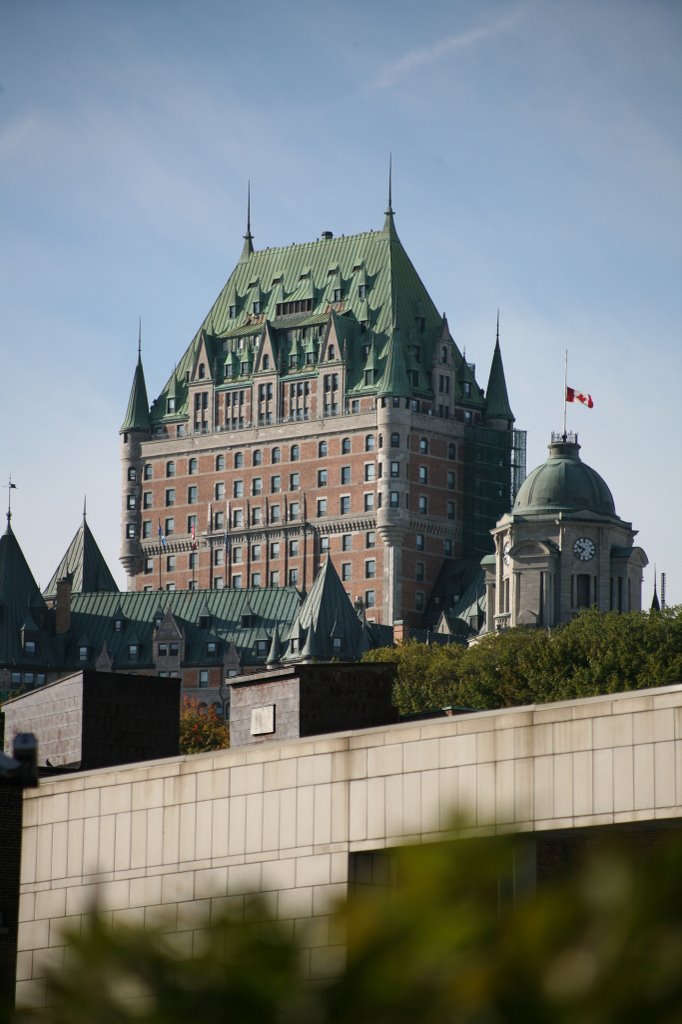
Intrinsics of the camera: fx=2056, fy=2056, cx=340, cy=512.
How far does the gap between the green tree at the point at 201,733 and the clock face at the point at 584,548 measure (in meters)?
37.7

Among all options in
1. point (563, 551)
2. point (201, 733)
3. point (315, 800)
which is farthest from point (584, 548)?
point (315, 800)

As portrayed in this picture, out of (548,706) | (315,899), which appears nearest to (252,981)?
(548,706)

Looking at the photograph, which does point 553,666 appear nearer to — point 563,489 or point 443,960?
point 563,489

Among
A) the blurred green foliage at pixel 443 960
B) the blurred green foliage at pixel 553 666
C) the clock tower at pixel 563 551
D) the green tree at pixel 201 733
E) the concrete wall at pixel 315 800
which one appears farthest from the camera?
the clock tower at pixel 563 551

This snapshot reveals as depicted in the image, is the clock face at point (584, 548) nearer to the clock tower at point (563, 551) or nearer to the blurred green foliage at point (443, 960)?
the clock tower at point (563, 551)

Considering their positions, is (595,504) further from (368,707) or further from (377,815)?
(377,815)

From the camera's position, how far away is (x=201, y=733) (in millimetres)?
160625

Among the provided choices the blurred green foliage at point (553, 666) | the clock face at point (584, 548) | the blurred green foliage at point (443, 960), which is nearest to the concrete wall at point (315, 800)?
the blurred green foliage at point (443, 960)

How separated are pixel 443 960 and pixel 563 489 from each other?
183 metres

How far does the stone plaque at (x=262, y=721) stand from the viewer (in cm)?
5259

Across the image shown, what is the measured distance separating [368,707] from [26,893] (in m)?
13.3

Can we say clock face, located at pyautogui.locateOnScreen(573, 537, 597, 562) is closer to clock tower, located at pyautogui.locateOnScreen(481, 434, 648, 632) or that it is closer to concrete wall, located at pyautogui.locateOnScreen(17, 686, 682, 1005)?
clock tower, located at pyautogui.locateOnScreen(481, 434, 648, 632)

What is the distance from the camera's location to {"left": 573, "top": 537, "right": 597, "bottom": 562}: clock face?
18838 cm

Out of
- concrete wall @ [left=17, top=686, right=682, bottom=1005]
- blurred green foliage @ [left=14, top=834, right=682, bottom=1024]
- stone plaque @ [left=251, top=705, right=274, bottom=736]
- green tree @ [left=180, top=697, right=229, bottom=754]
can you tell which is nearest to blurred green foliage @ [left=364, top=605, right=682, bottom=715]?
green tree @ [left=180, top=697, right=229, bottom=754]
